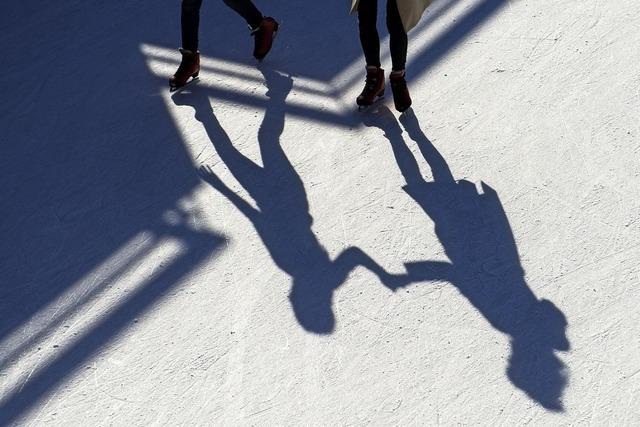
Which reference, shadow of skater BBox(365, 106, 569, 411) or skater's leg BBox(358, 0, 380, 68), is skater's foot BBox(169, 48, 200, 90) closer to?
skater's leg BBox(358, 0, 380, 68)

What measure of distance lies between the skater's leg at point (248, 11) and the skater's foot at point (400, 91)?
97 centimetres

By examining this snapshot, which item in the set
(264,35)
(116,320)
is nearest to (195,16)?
(264,35)

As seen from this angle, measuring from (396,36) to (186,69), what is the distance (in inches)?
53.4

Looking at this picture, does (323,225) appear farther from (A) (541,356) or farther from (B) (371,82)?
(A) (541,356)

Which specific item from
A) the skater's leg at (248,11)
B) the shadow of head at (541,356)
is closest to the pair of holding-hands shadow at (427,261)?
the shadow of head at (541,356)

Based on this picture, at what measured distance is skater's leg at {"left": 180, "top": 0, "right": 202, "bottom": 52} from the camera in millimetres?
5816

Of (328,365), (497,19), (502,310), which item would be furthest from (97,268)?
(497,19)

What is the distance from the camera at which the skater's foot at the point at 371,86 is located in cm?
570

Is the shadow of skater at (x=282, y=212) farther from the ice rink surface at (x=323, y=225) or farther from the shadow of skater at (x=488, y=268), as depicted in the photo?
the shadow of skater at (x=488, y=268)

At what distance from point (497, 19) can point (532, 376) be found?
2775 millimetres

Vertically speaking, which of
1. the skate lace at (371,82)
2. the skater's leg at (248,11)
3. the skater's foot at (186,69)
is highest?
the skater's leg at (248,11)

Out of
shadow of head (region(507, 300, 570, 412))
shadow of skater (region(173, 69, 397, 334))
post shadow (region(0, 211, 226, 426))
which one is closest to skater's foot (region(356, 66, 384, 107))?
shadow of skater (region(173, 69, 397, 334))

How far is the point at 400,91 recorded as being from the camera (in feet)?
18.3

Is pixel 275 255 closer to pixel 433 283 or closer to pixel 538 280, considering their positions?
pixel 433 283
